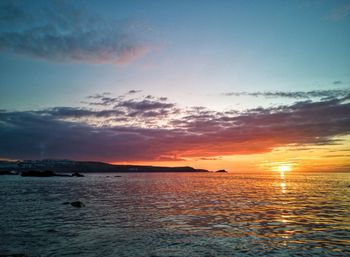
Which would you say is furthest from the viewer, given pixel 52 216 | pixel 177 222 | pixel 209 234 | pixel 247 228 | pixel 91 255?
pixel 52 216

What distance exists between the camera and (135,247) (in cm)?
2381

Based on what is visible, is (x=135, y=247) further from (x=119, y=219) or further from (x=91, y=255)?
(x=119, y=219)

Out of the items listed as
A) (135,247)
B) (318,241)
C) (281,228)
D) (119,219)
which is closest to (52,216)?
(119,219)

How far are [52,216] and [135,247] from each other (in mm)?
20232

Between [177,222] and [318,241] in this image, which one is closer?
[318,241]

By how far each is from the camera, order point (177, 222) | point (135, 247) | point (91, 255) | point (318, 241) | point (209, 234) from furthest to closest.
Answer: point (177, 222) → point (209, 234) → point (318, 241) → point (135, 247) → point (91, 255)

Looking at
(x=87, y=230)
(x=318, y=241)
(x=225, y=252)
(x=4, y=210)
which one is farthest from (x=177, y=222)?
(x=4, y=210)

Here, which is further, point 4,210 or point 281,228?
point 4,210

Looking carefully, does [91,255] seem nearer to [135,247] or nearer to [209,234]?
[135,247]

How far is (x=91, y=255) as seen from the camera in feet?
70.7

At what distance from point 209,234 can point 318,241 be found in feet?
32.5

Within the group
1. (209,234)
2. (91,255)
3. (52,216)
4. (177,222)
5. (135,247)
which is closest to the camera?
(91,255)

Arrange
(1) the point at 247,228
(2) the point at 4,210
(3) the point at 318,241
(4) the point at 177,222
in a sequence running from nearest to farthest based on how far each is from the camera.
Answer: (3) the point at 318,241 < (1) the point at 247,228 < (4) the point at 177,222 < (2) the point at 4,210

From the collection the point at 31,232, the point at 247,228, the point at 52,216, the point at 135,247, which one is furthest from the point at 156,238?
the point at 52,216
